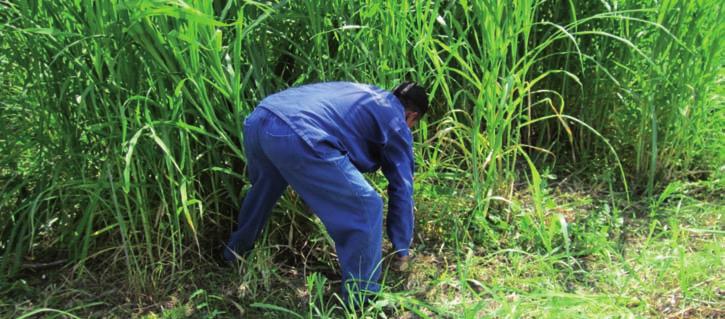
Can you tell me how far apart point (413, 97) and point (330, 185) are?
16.1 inches

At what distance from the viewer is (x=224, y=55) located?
2.05 m

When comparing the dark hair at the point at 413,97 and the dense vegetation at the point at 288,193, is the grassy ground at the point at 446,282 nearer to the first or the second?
the dense vegetation at the point at 288,193

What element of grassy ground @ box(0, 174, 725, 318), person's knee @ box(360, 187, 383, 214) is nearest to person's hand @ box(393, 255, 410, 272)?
grassy ground @ box(0, 174, 725, 318)

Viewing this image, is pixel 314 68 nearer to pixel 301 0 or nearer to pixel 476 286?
pixel 301 0

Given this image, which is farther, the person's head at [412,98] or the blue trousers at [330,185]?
the person's head at [412,98]

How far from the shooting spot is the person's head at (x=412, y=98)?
202 cm

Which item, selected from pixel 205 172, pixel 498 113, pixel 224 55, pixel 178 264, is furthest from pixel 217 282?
pixel 498 113

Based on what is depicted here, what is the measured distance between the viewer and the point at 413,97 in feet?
6.63

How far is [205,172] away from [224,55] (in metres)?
0.44

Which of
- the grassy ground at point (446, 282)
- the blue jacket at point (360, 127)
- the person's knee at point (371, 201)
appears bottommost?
the grassy ground at point (446, 282)

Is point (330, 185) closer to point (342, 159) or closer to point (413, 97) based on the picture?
point (342, 159)

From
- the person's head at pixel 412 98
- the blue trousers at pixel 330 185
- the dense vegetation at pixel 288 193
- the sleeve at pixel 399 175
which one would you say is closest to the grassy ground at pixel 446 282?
the dense vegetation at pixel 288 193

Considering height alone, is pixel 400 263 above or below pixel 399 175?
below

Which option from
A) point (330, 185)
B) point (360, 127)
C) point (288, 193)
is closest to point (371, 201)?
point (330, 185)
